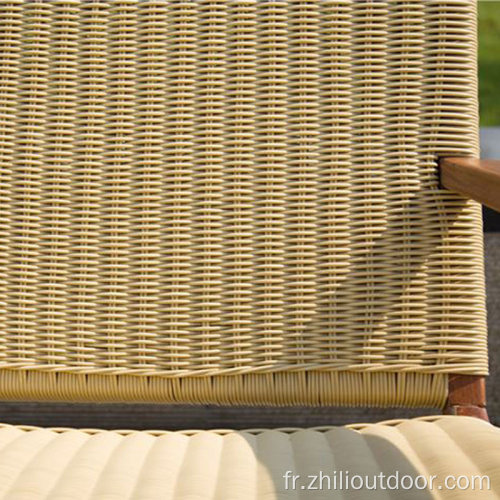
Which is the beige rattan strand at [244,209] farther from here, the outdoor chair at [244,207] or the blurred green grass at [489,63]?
the blurred green grass at [489,63]

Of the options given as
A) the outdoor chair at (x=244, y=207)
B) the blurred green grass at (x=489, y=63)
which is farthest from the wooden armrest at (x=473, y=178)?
the blurred green grass at (x=489, y=63)

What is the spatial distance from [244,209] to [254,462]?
0.33 m

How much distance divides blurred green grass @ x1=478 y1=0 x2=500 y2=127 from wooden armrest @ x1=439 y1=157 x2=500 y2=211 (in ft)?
7.80

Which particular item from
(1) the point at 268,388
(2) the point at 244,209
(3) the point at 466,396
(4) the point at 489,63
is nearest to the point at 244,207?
(2) the point at 244,209

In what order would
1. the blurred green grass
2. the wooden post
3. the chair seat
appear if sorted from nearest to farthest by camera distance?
the chair seat → the wooden post → the blurred green grass

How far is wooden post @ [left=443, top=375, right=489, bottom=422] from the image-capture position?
2.89ft

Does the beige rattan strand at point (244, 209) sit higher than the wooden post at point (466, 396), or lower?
higher

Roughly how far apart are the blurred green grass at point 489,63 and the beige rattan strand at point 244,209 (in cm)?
236

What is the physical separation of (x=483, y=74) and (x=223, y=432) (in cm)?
291

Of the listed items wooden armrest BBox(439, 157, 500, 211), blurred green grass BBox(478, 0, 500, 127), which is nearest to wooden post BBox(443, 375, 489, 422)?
wooden armrest BBox(439, 157, 500, 211)

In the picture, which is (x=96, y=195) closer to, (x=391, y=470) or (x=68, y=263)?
(x=68, y=263)

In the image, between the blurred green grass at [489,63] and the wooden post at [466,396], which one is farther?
the blurred green grass at [489,63]

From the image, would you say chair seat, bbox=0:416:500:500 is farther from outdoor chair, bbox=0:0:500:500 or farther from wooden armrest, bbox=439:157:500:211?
wooden armrest, bbox=439:157:500:211

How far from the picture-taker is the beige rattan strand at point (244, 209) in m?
0.89
